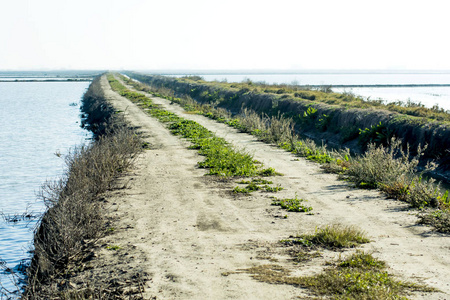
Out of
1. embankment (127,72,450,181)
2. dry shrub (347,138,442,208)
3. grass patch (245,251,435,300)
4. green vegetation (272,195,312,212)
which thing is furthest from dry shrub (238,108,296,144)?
grass patch (245,251,435,300)

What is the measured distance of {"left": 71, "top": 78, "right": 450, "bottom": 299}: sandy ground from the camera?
22.2 feet

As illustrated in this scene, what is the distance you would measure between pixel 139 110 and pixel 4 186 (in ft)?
61.9

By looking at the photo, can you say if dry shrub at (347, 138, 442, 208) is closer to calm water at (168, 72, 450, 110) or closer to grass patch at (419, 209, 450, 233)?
grass patch at (419, 209, 450, 233)

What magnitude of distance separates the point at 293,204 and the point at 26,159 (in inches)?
641

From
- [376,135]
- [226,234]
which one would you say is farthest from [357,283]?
[376,135]

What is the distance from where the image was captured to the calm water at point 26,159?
1154cm

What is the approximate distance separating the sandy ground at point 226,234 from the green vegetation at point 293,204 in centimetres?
22

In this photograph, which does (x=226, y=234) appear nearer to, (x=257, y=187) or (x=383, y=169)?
(x=257, y=187)

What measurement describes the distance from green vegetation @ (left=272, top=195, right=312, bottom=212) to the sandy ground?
217 millimetres

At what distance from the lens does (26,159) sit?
22203 mm

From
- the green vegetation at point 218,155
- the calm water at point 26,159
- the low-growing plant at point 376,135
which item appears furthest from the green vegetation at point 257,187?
the low-growing plant at point 376,135

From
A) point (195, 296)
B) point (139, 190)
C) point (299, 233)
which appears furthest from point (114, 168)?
point (195, 296)

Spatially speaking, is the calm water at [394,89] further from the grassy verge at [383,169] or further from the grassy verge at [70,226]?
the grassy verge at [70,226]

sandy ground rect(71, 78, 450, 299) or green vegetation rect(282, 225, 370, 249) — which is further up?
green vegetation rect(282, 225, 370, 249)
